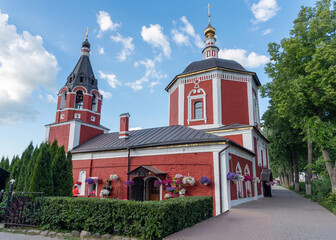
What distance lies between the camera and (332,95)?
1309 cm

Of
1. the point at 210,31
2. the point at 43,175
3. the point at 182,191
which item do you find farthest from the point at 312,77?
the point at 43,175

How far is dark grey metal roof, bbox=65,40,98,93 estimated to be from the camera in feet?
67.6

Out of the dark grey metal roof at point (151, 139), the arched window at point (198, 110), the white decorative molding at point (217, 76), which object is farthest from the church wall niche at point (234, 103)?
the dark grey metal roof at point (151, 139)

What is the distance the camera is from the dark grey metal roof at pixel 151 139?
42.9 ft

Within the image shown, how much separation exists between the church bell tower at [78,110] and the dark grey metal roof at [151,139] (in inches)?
48.8

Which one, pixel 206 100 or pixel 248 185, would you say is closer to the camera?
pixel 248 185

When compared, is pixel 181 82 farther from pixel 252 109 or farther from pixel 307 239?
pixel 307 239

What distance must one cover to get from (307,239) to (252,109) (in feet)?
42.0

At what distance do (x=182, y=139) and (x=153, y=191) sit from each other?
358 cm

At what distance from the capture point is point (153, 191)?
13.7m

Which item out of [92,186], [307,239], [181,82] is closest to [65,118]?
[92,186]

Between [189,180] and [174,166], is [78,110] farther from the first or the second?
[189,180]

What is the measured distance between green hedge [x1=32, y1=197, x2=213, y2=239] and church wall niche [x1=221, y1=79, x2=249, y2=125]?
1050 centimetres

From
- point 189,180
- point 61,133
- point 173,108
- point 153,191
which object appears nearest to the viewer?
point 189,180
